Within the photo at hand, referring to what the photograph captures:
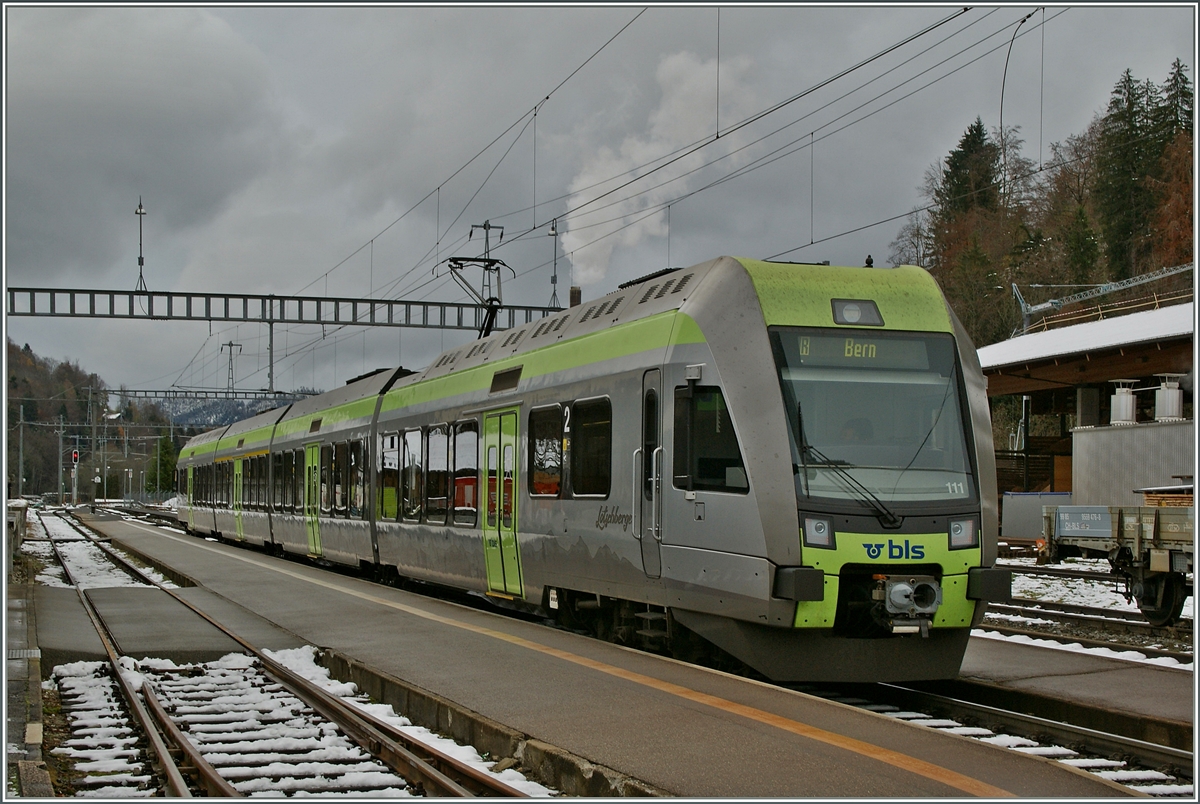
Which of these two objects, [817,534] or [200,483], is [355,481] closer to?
[817,534]

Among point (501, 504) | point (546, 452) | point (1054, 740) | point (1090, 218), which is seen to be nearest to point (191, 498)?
point (501, 504)

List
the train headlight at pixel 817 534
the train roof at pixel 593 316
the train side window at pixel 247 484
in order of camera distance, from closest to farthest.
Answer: the train headlight at pixel 817 534, the train roof at pixel 593 316, the train side window at pixel 247 484

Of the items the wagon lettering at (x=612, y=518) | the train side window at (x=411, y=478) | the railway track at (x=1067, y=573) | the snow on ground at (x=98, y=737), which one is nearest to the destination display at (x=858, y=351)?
the wagon lettering at (x=612, y=518)

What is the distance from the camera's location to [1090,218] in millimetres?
67812

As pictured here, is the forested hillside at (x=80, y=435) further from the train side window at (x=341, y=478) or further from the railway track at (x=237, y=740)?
the railway track at (x=237, y=740)

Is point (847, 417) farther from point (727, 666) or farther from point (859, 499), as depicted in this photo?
point (727, 666)

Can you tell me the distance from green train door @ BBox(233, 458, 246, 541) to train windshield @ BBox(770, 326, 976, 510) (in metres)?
27.2

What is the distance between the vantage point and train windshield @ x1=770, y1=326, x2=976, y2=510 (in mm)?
9422

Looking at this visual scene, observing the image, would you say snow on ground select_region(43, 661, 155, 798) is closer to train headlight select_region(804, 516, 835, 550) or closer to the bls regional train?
the bls regional train

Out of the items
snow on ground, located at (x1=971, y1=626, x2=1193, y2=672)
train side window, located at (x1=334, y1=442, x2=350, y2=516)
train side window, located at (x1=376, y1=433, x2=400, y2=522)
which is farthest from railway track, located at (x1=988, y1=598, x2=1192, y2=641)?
train side window, located at (x1=334, y1=442, x2=350, y2=516)

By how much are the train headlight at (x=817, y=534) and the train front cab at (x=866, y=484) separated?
12 millimetres

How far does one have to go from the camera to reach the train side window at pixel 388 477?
64.2 feet

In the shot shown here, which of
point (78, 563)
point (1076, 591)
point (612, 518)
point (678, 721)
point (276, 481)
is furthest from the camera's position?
point (78, 563)

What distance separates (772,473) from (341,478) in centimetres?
1546
